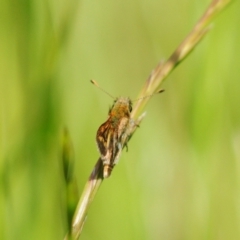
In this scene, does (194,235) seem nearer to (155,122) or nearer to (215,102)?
(215,102)

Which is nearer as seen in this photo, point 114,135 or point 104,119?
point 114,135

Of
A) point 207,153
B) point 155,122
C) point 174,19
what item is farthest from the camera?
point 174,19

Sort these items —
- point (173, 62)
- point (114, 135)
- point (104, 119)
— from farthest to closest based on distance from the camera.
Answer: point (104, 119), point (114, 135), point (173, 62)

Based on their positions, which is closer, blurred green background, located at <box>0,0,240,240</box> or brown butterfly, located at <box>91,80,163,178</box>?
brown butterfly, located at <box>91,80,163,178</box>

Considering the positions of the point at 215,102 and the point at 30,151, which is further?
the point at 215,102

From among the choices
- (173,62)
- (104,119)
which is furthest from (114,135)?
(104,119)

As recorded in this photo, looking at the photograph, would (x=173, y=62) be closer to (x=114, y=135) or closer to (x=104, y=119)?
(x=114, y=135)

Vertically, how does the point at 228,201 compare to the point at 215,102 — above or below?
below

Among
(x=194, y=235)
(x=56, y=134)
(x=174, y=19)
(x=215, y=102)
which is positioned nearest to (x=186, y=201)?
(x=194, y=235)
